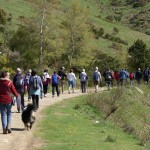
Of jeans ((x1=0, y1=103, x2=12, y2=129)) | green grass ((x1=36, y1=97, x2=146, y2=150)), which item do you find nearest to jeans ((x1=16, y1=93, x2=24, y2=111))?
green grass ((x1=36, y1=97, x2=146, y2=150))

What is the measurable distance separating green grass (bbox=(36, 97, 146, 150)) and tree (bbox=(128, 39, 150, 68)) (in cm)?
3598

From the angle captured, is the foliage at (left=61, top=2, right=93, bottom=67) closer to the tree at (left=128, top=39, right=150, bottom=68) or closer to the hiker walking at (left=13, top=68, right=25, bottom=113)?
the tree at (left=128, top=39, right=150, bottom=68)

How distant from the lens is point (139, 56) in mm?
59250

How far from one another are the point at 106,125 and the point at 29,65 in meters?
28.8

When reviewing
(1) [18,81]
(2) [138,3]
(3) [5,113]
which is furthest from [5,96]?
(2) [138,3]

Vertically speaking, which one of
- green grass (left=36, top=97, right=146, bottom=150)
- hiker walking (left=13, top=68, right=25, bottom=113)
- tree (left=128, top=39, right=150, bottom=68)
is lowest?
green grass (left=36, top=97, right=146, bottom=150)

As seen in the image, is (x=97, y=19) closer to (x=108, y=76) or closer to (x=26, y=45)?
(x=26, y=45)

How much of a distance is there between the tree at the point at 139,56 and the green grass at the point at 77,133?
35978mm

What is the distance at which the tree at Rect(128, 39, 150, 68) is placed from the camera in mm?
57938

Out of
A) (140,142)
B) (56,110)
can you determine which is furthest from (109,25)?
(140,142)

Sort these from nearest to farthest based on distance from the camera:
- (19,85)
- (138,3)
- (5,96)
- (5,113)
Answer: (5,96) < (5,113) < (19,85) < (138,3)

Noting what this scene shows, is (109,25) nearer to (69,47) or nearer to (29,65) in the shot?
(69,47)

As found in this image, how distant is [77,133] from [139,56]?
145 ft

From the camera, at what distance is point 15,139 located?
46.9 feet
